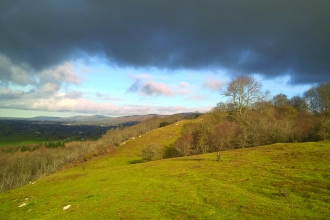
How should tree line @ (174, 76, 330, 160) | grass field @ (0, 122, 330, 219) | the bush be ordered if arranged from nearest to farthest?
grass field @ (0, 122, 330, 219) → tree line @ (174, 76, 330, 160) → the bush

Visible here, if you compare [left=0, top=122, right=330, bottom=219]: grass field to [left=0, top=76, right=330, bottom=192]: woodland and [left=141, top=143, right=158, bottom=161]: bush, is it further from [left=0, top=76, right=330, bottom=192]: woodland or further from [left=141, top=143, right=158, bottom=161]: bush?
[left=141, top=143, right=158, bottom=161]: bush

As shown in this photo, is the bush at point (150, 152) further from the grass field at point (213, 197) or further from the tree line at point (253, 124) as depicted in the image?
the grass field at point (213, 197)

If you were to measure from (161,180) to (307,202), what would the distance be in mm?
18017

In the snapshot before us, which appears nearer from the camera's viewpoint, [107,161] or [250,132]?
[250,132]

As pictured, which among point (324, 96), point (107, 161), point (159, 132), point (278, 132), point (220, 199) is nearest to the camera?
point (220, 199)

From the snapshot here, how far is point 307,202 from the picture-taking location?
15.4 metres

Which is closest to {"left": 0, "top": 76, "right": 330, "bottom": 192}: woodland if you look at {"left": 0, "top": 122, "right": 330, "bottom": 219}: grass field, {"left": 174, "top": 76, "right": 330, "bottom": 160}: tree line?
{"left": 174, "top": 76, "right": 330, "bottom": 160}: tree line

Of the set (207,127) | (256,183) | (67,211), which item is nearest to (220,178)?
(256,183)

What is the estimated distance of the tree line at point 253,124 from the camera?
194ft

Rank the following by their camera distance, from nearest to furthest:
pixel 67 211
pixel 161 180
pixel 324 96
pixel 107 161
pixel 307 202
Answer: pixel 307 202 → pixel 67 211 → pixel 161 180 → pixel 107 161 → pixel 324 96

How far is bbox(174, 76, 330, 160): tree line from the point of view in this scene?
59125mm

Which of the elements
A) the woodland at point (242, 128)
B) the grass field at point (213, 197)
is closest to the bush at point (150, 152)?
the woodland at point (242, 128)

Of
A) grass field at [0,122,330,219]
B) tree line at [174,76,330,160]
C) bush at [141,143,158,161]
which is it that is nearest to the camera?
grass field at [0,122,330,219]

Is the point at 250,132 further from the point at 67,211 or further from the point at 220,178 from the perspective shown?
the point at 67,211
